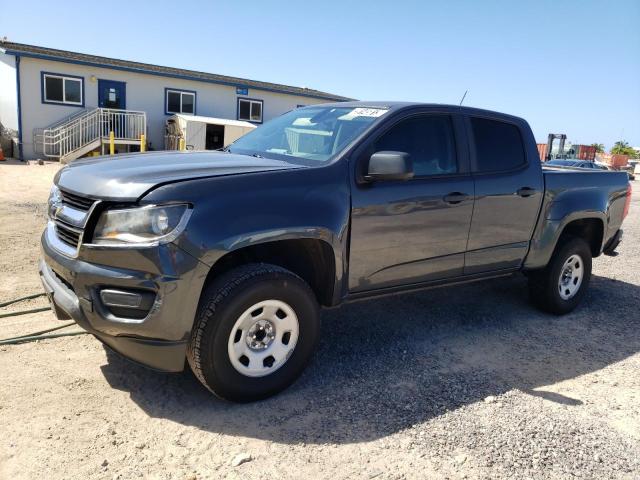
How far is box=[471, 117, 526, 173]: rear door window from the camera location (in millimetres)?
4422

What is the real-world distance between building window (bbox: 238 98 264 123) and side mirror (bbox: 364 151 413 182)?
23012 mm

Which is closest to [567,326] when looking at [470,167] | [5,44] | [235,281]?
[470,167]

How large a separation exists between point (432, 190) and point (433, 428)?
5.59 feet

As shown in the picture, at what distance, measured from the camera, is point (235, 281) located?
304 centimetres

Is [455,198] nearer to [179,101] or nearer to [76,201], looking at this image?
[76,201]

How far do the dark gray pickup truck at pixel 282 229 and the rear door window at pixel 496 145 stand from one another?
1 centimetres

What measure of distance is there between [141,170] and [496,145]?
3.00 m

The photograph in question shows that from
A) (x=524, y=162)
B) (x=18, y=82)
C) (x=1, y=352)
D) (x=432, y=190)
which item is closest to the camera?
(x=1, y=352)

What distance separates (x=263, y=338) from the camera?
10.7 ft

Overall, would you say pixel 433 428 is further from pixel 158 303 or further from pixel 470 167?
pixel 470 167

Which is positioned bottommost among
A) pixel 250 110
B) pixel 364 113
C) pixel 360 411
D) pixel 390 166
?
pixel 360 411

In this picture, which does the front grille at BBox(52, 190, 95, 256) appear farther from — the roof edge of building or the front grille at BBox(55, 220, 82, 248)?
the roof edge of building

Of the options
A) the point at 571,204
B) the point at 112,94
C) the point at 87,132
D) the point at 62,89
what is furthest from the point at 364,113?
the point at 112,94

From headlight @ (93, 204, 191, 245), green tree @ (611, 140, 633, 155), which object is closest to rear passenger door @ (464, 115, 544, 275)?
headlight @ (93, 204, 191, 245)
